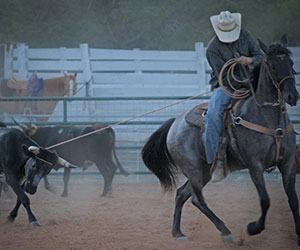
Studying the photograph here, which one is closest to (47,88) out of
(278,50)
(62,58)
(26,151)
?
(62,58)

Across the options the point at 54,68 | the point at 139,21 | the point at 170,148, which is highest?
the point at 139,21

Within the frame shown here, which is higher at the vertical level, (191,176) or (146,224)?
(191,176)

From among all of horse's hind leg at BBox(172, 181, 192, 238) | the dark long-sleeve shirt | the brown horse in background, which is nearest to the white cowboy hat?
the dark long-sleeve shirt

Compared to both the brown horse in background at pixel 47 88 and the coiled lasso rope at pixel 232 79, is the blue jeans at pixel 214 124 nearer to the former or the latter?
the coiled lasso rope at pixel 232 79

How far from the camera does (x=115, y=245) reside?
7.04 m

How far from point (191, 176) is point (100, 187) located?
5152 mm

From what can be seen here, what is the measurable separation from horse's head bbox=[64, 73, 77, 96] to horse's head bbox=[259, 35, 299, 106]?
36.8 ft

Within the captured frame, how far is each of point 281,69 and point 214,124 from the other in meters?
0.94

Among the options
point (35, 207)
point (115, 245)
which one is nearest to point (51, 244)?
point (115, 245)

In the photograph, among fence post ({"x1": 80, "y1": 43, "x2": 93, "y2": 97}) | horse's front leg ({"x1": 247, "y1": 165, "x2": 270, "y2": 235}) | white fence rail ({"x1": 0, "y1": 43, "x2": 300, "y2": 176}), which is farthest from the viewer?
fence post ({"x1": 80, "y1": 43, "x2": 93, "y2": 97})

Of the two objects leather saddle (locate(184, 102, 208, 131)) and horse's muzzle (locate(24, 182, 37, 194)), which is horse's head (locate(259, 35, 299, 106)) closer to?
leather saddle (locate(184, 102, 208, 131))

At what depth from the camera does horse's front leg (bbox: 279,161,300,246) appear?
22.0 feet

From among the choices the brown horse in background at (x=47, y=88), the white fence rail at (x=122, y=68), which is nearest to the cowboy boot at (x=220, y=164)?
the white fence rail at (x=122, y=68)

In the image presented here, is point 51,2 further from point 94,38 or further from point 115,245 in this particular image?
point 115,245
